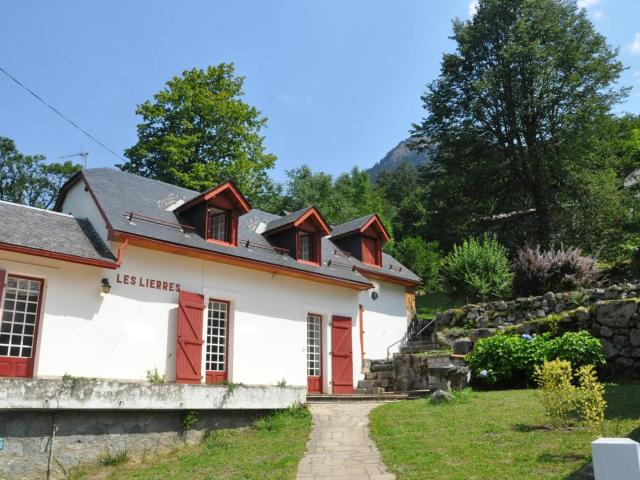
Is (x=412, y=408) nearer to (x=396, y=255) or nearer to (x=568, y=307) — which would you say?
(x=568, y=307)

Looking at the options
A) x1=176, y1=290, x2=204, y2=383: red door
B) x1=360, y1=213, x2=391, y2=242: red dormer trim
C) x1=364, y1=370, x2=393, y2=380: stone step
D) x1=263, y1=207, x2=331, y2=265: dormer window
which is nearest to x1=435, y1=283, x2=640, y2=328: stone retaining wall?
x1=364, y1=370, x2=393, y2=380: stone step

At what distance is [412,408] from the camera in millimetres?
11281

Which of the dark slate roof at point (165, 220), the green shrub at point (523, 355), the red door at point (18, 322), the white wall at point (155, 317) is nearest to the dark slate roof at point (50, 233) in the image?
the white wall at point (155, 317)

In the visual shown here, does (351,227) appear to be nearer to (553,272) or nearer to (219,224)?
(219,224)

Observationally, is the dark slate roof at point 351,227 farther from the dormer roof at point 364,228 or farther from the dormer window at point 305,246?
the dormer window at point 305,246

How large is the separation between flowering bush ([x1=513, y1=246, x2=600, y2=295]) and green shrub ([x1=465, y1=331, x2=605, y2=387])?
615cm

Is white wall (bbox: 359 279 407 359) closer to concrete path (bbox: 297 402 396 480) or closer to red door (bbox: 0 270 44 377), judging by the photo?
concrete path (bbox: 297 402 396 480)

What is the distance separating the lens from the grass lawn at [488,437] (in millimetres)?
6824

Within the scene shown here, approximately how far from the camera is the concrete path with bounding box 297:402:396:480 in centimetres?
749

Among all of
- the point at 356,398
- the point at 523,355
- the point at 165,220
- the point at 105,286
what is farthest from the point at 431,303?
the point at 105,286

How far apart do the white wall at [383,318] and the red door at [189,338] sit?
6.52 meters

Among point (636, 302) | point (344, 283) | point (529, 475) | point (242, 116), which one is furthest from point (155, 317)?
point (242, 116)

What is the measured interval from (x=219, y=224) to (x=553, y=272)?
11.3 metres

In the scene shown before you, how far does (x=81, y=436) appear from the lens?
903 centimetres
